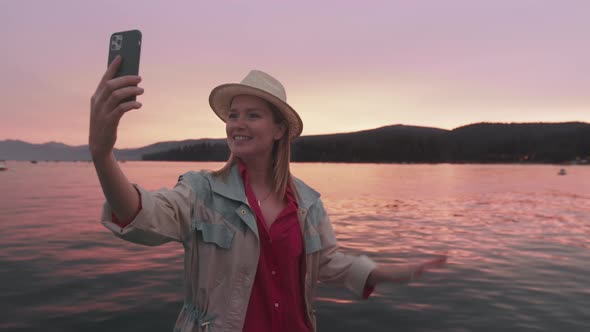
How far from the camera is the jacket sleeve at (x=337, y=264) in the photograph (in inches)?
133

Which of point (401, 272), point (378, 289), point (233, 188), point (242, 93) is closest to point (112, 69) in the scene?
point (233, 188)

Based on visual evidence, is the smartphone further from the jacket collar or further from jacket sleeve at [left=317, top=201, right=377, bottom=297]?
jacket sleeve at [left=317, top=201, right=377, bottom=297]

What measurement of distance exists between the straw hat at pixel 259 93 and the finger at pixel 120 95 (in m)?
1.37

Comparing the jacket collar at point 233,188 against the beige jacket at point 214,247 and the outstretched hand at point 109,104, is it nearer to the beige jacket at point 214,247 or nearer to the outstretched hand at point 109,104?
the beige jacket at point 214,247

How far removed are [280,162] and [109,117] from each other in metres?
1.88

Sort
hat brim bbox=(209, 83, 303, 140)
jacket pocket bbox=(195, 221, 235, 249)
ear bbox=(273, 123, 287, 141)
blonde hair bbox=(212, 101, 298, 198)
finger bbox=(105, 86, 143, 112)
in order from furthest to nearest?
1. ear bbox=(273, 123, 287, 141)
2. blonde hair bbox=(212, 101, 298, 198)
3. hat brim bbox=(209, 83, 303, 140)
4. jacket pocket bbox=(195, 221, 235, 249)
5. finger bbox=(105, 86, 143, 112)

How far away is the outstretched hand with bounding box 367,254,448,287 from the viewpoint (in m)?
3.19

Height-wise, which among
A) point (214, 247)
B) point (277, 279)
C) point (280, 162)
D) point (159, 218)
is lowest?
point (277, 279)

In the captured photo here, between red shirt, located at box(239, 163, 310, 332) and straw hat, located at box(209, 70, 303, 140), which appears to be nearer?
red shirt, located at box(239, 163, 310, 332)

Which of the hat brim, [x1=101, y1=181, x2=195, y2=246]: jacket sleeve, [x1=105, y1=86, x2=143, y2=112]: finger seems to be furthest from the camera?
the hat brim

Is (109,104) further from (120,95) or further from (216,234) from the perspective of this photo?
(216,234)

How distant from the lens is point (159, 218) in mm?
2590

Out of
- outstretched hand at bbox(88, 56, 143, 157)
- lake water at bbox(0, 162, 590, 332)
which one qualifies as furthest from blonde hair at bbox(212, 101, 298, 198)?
lake water at bbox(0, 162, 590, 332)

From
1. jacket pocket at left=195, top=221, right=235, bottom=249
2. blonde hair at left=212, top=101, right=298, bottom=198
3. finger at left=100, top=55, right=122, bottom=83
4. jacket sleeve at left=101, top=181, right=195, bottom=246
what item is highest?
finger at left=100, top=55, right=122, bottom=83
